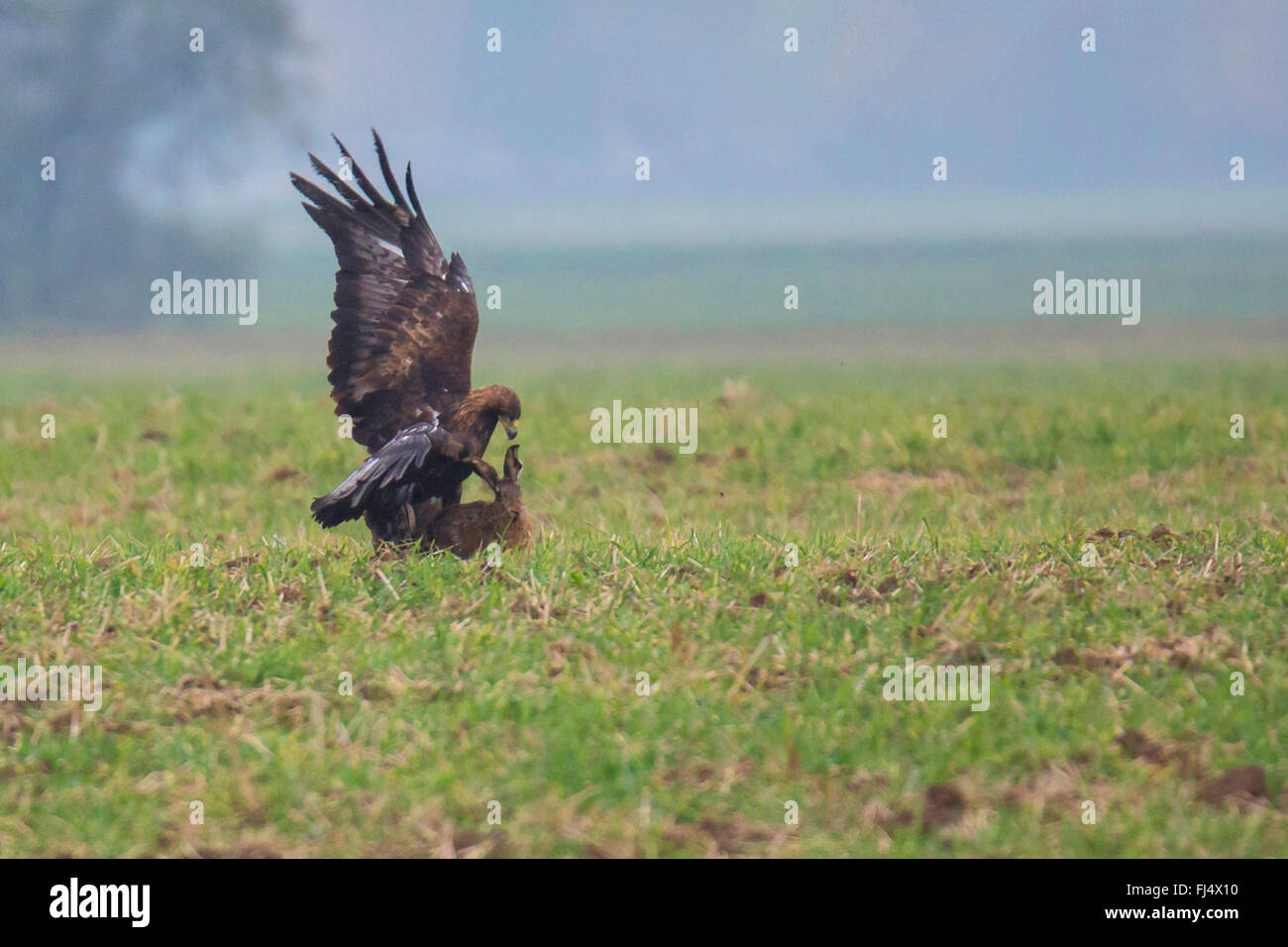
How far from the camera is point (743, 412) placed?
15680 mm

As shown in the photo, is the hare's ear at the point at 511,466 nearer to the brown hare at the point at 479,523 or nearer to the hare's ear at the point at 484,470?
the brown hare at the point at 479,523

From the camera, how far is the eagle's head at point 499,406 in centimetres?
834

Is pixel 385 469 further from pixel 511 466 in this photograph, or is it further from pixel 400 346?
pixel 400 346

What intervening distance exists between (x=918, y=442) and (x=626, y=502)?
3.36 metres

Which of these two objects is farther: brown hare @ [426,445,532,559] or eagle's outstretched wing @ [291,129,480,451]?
eagle's outstretched wing @ [291,129,480,451]

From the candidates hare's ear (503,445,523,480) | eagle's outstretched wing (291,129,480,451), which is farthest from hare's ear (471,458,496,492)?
eagle's outstretched wing (291,129,480,451)

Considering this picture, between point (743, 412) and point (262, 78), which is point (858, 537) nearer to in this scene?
point (743, 412)

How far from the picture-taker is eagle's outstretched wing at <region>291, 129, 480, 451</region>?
28.4ft

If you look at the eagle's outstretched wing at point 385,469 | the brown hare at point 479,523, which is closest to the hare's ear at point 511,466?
the brown hare at point 479,523

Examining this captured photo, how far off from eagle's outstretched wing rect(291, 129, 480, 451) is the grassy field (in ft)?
3.03

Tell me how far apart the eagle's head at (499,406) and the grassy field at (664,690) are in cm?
78

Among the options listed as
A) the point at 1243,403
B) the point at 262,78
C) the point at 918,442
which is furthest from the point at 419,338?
the point at 262,78

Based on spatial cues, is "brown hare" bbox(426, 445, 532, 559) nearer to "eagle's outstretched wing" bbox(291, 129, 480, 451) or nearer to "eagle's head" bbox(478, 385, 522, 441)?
"eagle's head" bbox(478, 385, 522, 441)

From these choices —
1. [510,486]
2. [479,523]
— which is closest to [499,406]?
[510,486]
